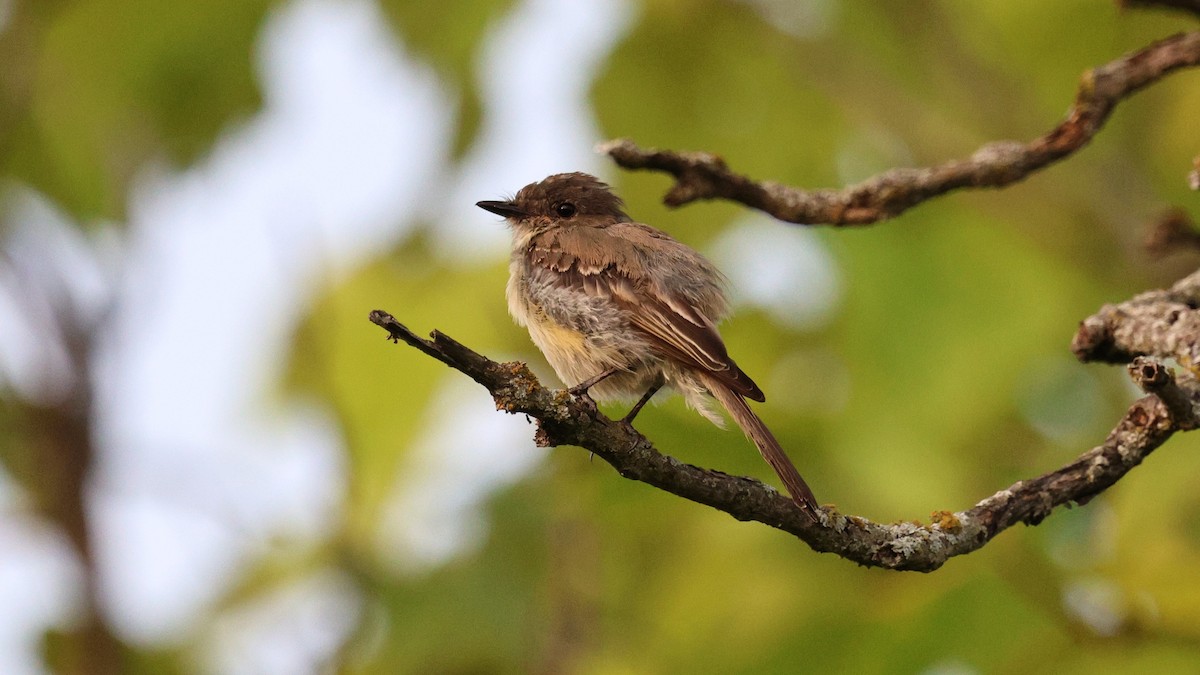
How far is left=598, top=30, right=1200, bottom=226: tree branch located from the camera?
3.67 m

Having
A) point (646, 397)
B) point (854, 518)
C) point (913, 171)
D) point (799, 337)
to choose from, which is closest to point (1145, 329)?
point (913, 171)

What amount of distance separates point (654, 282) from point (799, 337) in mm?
1081

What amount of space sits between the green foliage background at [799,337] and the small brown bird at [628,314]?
0.72 feet

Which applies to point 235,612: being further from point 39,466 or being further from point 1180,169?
point 1180,169

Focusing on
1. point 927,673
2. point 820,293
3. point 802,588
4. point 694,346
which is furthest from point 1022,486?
point 820,293

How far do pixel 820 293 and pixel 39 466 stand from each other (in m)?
3.77

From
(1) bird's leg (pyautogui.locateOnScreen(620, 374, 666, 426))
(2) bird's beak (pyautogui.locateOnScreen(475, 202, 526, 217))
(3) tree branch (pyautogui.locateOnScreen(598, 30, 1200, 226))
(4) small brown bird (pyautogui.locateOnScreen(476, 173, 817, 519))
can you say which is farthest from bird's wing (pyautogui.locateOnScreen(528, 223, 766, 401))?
(3) tree branch (pyautogui.locateOnScreen(598, 30, 1200, 226))

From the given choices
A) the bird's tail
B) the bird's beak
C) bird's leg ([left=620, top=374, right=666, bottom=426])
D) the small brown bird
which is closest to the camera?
the bird's tail

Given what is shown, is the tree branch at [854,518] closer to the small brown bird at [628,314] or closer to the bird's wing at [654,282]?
the small brown bird at [628,314]

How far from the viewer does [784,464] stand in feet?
10.9

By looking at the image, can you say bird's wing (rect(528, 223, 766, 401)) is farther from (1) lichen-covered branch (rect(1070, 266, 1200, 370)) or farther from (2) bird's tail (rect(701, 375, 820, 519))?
(1) lichen-covered branch (rect(1070, 266, 1200, 370))

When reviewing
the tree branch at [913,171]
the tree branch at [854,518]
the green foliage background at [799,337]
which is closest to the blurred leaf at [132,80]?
the green foliage background at [799,337]

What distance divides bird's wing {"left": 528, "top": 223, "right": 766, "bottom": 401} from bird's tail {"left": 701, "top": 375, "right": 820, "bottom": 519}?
0.14 ft

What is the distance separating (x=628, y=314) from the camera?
14.6 feet
